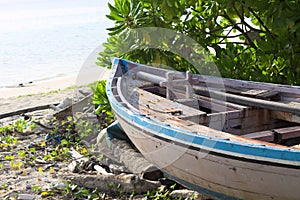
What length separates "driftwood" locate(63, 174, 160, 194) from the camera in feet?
15.4

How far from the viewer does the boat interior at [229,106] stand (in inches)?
162

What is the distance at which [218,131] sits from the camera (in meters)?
3.76

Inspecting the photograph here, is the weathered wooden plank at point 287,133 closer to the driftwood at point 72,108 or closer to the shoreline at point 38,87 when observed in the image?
the driftwood at point 72,108

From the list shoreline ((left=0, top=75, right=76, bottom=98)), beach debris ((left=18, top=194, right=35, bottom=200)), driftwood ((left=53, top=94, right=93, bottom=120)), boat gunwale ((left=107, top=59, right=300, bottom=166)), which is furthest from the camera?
shoreline ((left=0, top=75, right=76, bottom=98))

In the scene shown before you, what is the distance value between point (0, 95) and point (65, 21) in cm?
2799

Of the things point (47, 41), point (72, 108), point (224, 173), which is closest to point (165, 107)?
point (224, 173)

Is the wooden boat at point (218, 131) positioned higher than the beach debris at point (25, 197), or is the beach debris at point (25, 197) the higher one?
the wooden boat at point (218, 131)

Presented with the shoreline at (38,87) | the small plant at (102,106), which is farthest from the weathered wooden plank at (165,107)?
the shoreline at (38,87)

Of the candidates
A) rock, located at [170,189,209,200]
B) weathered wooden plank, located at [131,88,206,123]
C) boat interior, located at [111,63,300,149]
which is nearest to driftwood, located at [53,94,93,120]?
boat interior, located at [111,63,300,149]

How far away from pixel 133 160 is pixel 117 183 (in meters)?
0.54

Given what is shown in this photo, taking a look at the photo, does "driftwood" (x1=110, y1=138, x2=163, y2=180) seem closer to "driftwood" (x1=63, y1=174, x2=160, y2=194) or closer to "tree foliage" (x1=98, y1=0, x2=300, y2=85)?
"driftwood" (x1=63, y1=174, x2=160, y2=194)

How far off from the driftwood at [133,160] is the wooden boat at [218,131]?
39 cm

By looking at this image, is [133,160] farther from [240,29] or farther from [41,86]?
[41,86]

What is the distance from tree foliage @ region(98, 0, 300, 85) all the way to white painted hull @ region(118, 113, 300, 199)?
7.96ft
